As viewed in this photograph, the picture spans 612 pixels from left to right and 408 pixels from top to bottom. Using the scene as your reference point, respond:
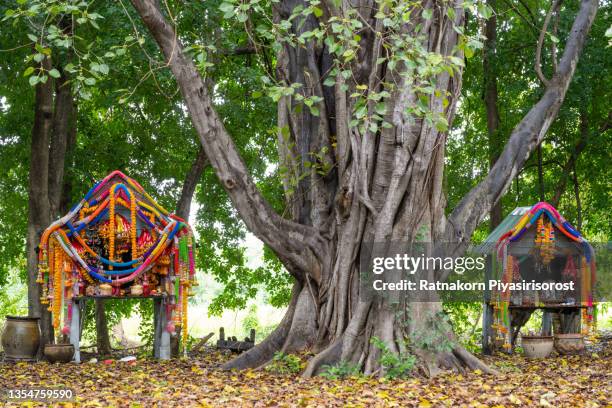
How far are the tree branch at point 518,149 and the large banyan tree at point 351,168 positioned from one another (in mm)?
15

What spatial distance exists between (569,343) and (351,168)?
4.23 metres

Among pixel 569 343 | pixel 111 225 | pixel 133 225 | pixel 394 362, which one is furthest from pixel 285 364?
pixel 569 343

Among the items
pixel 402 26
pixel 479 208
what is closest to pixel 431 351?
pixel 479 208

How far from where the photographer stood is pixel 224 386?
766 centimetres

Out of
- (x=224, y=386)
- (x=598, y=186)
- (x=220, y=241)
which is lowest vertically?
(x=224, y=386)

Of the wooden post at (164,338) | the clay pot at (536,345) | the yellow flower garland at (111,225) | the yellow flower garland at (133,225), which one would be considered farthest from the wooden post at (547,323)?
the yellow flower garland at (111,225)

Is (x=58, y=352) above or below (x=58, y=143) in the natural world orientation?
below

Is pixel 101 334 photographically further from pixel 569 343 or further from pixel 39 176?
pixel 569 343

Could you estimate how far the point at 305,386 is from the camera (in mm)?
7496

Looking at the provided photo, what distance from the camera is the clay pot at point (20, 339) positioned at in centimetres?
1027

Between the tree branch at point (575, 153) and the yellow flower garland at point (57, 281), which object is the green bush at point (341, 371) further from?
the tree branch at point (575, 153)

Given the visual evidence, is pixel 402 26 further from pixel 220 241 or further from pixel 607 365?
pixel 220 241

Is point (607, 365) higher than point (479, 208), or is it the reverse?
point (479, 208)

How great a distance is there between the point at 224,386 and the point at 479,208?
3.72 meters
